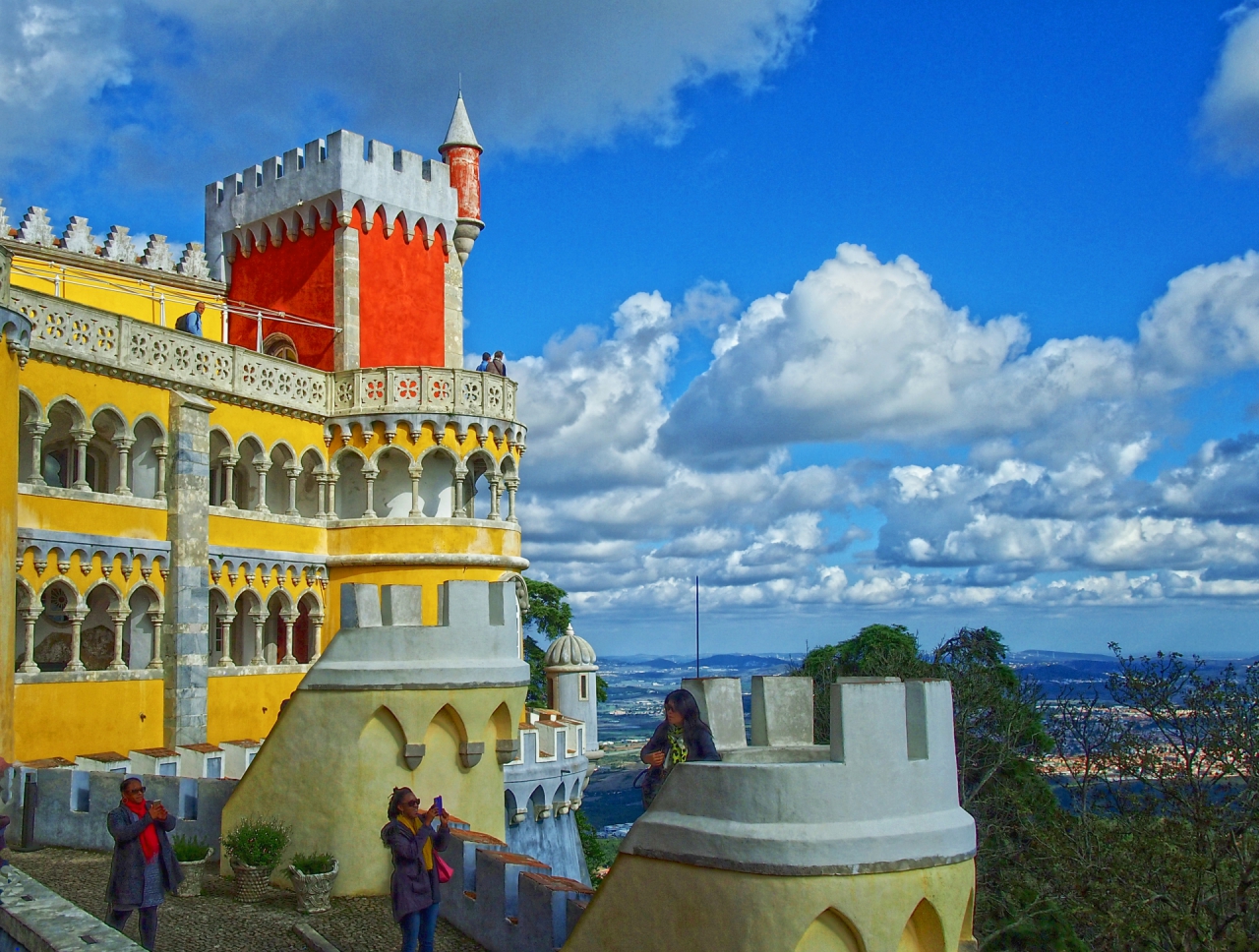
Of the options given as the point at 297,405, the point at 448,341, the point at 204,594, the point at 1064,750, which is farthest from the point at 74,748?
the point at 1064,750

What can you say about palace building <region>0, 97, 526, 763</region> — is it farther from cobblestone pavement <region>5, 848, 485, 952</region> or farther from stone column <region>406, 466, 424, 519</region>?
cobblestone pavement <region>5, 848, 485, 952</region>

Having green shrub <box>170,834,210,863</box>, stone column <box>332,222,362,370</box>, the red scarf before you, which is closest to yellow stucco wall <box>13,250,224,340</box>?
stone column <box>332,222,362,370</box>

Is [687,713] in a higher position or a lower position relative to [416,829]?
higher

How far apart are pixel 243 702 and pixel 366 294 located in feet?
35.5

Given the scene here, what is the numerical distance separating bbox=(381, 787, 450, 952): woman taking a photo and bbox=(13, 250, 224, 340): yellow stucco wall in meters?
20.2

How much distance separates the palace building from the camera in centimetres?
2405

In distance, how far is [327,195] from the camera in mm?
32375

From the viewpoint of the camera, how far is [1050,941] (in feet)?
82.9

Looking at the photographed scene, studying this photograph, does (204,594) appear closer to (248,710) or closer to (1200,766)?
(248,710)

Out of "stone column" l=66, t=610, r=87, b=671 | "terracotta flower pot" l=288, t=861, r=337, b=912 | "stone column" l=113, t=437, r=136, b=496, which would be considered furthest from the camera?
"stone column" l=113, t=437, r=136, b=496

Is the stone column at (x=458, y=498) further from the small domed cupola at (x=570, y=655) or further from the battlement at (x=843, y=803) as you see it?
the battlement at (x=843, y=803)

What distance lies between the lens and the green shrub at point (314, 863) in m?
12.8

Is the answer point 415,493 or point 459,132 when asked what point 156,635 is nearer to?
point 415,493

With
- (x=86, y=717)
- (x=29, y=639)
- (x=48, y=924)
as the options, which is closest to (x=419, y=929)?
(x=48, y=924)
